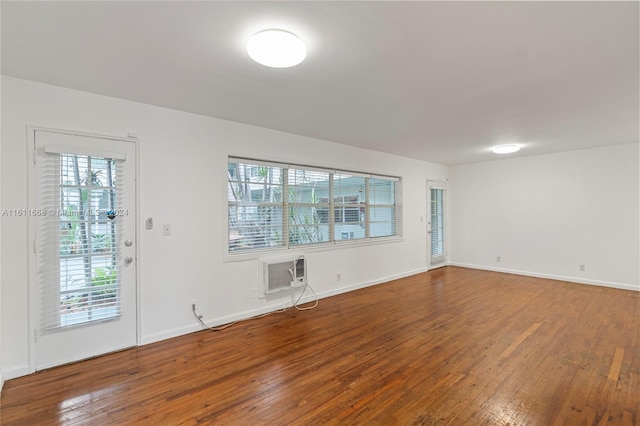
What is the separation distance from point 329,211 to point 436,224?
3.47 metres

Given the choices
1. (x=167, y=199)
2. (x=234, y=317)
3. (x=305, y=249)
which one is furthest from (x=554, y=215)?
(x=167, y=199)

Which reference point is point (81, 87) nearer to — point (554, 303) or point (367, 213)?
point (367, 213)

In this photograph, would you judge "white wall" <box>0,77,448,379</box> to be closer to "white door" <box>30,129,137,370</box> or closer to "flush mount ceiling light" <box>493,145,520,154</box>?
"white door" <box>30,129,137,370</box>

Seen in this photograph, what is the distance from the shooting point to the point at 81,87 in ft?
8.78

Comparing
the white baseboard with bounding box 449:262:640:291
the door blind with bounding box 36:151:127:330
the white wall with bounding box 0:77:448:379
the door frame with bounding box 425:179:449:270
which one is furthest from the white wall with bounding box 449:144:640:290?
the door blind with bounding box 36:151:127:330

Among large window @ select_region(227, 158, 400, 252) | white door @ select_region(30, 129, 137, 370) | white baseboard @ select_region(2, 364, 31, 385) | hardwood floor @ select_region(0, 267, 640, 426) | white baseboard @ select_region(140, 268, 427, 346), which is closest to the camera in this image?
hardwood floor @ select_region(0, 267, 640, 426)

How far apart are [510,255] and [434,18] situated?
605 centimetres

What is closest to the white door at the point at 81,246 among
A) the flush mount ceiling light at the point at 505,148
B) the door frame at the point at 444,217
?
the flush mount ceiling light at the point at 505,148

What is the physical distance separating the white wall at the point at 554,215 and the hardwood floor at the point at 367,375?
5.54ft

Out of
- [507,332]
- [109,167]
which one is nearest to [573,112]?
[507,332]

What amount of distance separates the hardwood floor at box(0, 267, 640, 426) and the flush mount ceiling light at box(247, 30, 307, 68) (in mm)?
2383

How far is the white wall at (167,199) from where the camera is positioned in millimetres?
2463

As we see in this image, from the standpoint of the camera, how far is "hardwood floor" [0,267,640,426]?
6.47 ft

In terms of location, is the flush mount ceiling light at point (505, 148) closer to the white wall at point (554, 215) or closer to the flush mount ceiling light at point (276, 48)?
the white wall at point (554, 215)
